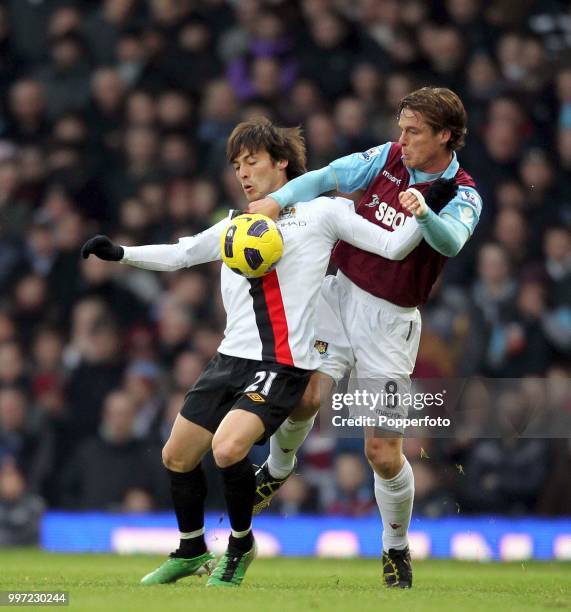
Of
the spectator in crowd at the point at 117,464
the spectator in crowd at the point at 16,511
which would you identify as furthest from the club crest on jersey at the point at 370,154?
the spectator in crowd at the point at 16,511

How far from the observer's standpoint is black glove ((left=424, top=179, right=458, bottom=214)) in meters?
5.82

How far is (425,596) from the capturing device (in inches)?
226

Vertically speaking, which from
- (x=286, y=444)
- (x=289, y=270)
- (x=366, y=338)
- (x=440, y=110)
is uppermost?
(x=440, y=110)

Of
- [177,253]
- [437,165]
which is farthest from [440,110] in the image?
[177,253]

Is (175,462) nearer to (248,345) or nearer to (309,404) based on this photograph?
(248,345)

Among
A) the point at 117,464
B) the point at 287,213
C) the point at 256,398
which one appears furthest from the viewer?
the point at 117,464

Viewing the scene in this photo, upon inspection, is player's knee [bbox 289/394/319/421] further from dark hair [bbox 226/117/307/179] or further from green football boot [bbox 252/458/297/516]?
dark hair [bbox 226/117/307/179]

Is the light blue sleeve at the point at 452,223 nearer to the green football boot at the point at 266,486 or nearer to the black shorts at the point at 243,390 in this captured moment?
the black shorts at the point at 243,390

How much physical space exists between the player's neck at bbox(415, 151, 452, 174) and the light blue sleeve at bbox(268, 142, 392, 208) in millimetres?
231

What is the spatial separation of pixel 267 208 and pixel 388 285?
73cm

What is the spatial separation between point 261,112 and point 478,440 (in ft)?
12.2

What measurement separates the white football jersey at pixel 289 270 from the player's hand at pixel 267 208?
0.24ft

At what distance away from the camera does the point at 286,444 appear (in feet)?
21.3

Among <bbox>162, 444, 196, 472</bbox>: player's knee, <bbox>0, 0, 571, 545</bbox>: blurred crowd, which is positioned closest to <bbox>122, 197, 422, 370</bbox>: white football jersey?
<bbox>162, 444, 196, 472</bbox>: player's knee
